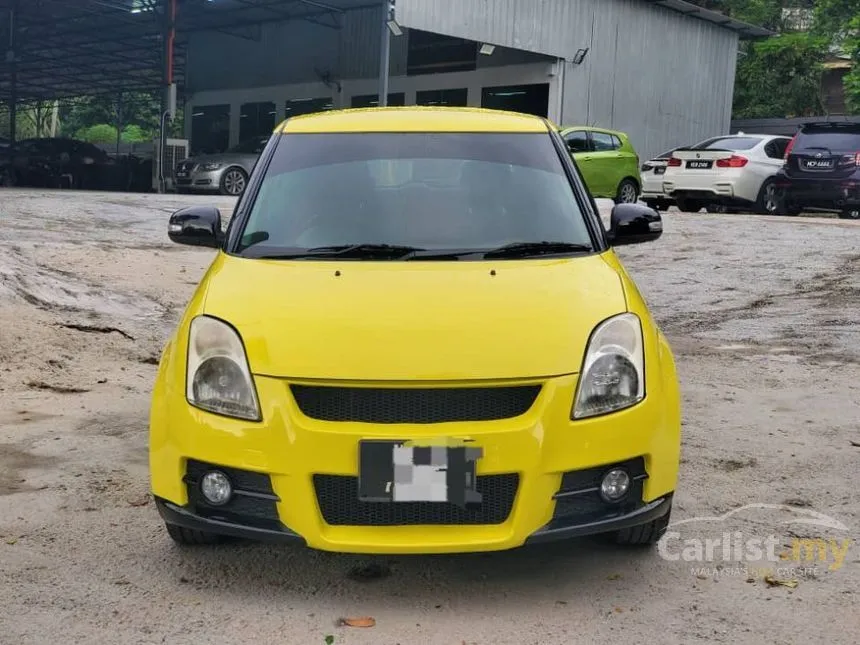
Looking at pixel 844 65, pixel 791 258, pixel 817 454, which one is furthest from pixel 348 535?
pixel 844 65

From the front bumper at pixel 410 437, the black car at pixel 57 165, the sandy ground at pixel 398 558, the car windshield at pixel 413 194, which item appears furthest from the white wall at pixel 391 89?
the front bumper at pixel 410 437

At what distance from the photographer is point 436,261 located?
336 cm

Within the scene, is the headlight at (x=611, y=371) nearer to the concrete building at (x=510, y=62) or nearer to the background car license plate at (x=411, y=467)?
the background car license plate at (x=411, y=467)

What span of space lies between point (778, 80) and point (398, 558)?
3367 cm

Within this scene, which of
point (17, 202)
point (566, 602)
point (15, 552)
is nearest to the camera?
point (566, 602)

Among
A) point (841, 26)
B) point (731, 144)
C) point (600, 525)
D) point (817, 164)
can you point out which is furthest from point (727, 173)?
point (841, 26)

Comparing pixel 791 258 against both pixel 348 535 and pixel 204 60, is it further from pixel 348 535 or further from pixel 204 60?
pixel 204 60

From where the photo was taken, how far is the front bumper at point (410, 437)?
270 cm

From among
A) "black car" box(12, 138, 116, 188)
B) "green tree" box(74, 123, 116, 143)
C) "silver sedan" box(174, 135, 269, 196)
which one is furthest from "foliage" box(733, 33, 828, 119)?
"green tree" box(74, 123, 116, 143)

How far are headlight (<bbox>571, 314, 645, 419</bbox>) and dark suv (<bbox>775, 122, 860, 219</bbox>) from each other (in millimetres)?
13184

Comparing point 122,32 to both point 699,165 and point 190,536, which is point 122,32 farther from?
point 190,536

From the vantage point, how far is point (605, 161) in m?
16.6

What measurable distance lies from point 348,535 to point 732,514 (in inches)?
65.4

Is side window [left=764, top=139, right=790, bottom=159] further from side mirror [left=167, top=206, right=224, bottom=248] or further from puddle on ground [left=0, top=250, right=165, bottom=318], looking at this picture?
side mirror [left=167, top=206, right=224, bottom=248]
